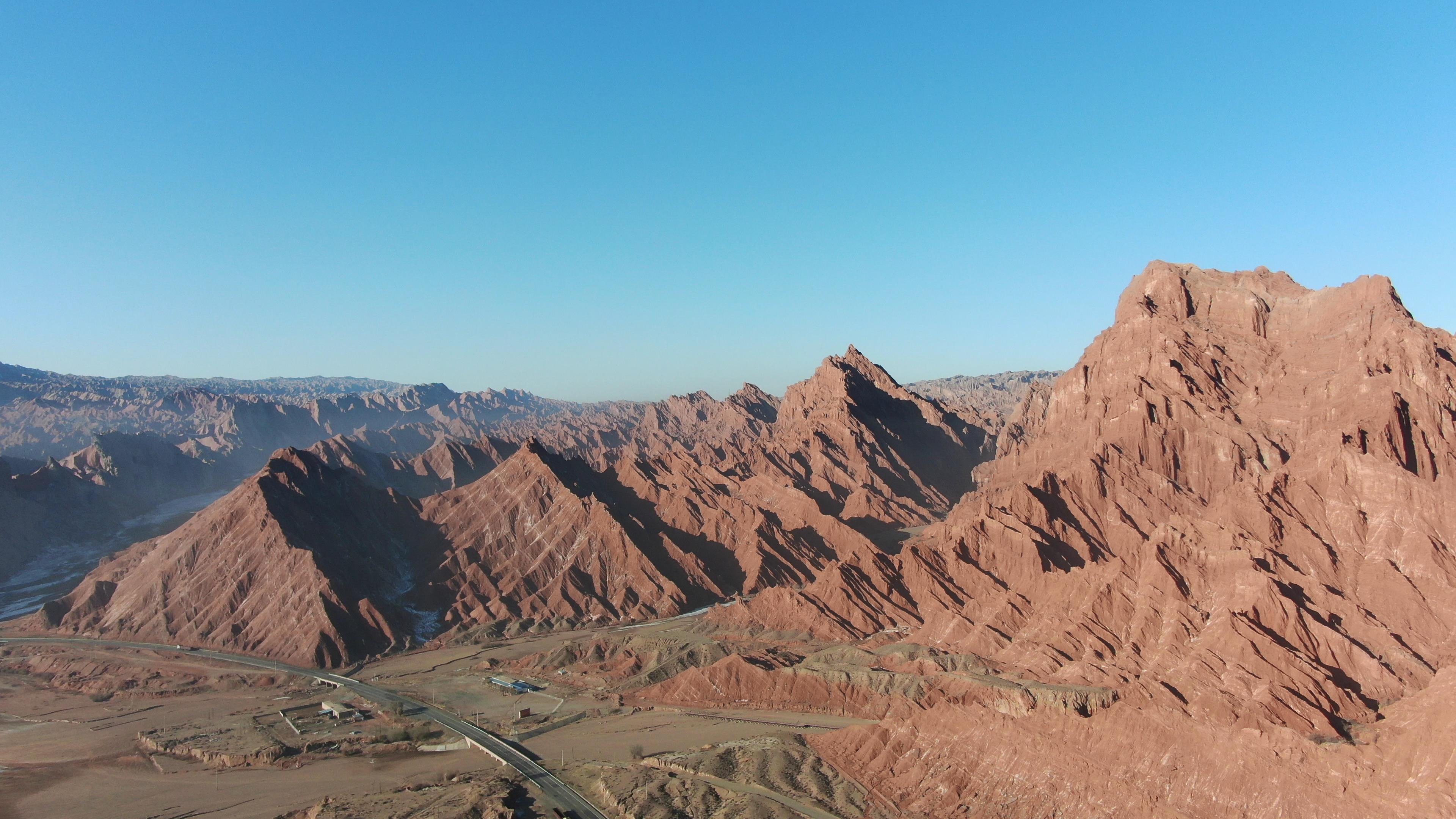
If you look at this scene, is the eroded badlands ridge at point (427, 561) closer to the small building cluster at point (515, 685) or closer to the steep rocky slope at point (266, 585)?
the steep rocky slope at point (266, 585)

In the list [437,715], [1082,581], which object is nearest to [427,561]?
[437,715]

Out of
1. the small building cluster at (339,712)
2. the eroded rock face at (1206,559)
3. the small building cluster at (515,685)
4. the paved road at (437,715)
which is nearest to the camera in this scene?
the eroded rock face at (1206,559)

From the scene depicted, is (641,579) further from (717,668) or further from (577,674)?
(717,668)

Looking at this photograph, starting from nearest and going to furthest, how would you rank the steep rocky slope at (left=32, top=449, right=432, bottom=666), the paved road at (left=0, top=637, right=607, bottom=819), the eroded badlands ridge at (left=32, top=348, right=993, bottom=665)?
the paved road at (left=0, top=637, right=607, bottom=819) < the steep rocky slope at (left=32, top=449, right=432, bottom=666) < the eroded badlands ridge at (left=32, top=348, right=993, bottom=665)

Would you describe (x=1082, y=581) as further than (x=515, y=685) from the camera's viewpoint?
No

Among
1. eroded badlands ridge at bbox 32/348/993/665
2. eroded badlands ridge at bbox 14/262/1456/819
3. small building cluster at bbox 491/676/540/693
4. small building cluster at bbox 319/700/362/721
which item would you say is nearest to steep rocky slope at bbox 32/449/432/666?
eroded badlands ridge at bbox 32/348/993/665

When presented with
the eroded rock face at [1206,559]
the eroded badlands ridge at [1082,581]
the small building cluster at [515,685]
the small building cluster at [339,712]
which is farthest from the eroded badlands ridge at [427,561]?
the eroded rock face at [1206,559]

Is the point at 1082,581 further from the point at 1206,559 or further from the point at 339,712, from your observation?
the point at 339,712

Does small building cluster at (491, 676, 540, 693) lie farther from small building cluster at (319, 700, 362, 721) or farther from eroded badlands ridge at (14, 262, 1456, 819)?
small building cluster at (319, 700, 362, 721)
